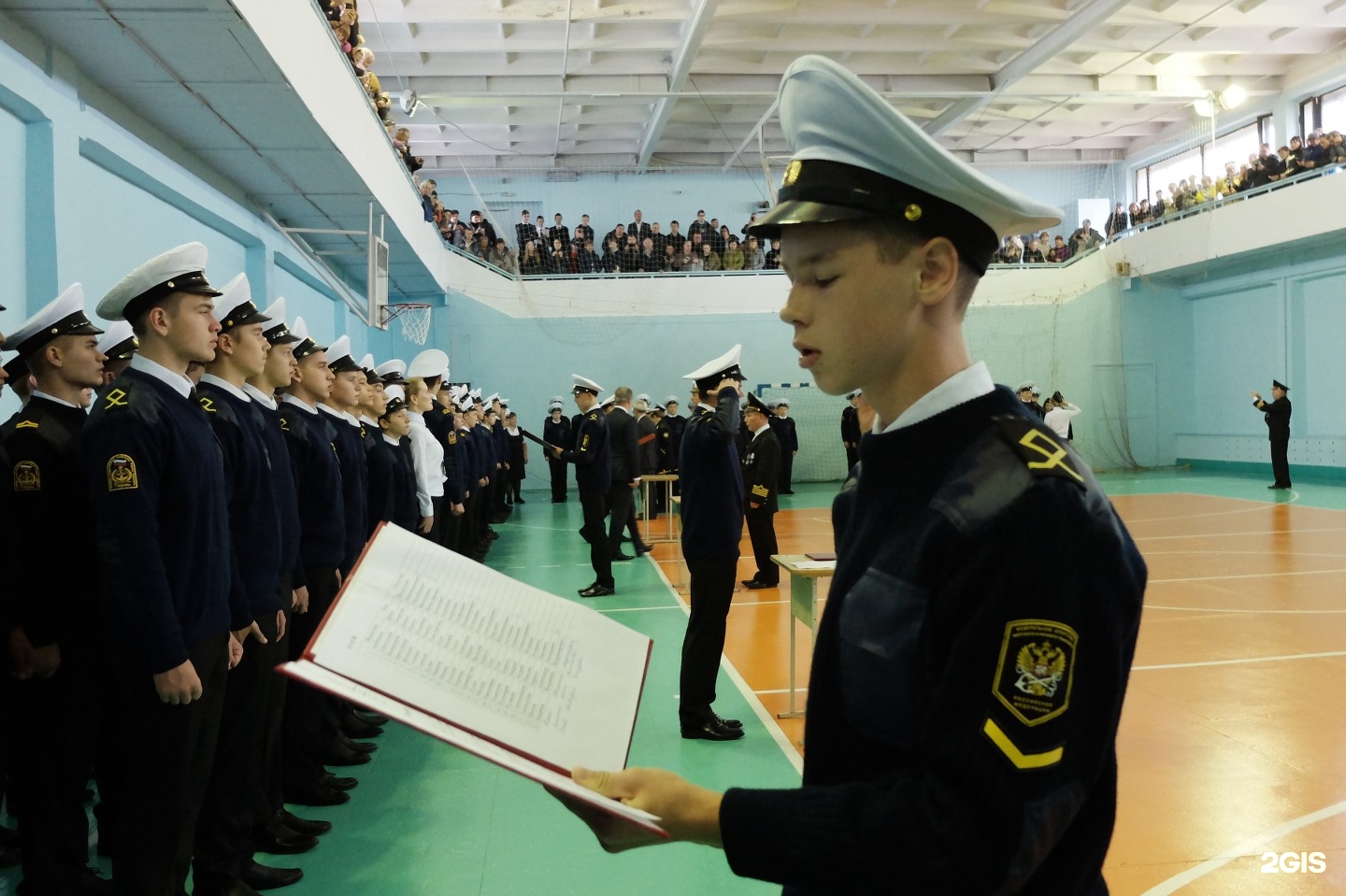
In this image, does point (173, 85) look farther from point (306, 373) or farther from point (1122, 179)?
point (1122, 179)

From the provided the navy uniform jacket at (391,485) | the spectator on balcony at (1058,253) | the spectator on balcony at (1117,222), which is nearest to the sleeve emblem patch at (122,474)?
the navy uniform jacket at (391,485)

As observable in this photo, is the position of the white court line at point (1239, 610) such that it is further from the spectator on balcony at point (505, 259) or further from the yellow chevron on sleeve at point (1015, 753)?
the spectator on balcony at point (505, 259)

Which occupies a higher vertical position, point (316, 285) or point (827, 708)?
point (316, 285)

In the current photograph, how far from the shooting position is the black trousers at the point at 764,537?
9445 millimetres

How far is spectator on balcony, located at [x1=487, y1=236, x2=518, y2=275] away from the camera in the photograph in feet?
70.4

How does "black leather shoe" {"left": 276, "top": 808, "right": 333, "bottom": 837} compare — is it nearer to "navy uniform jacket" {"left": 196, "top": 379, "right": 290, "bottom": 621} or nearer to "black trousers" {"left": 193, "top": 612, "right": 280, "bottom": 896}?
"black trousers" {"left": 193, "top": 612, "right": 280, "bottom": 896}

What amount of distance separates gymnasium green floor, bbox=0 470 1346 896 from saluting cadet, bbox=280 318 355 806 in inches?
9.0

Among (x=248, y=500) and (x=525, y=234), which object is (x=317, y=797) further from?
(x=525, y=234)

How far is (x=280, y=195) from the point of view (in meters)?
10.7

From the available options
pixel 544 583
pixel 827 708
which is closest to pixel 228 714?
pixel 827 708

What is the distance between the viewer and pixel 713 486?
18.0 feet

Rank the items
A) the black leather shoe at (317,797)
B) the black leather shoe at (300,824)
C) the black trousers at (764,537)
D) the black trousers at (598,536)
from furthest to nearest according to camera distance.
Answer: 1. the black trousers at (764,537)
2. the black trousers at (598,536)
3. the black leather shoe at (317,797)
4. the black leather shoe at (300,824)

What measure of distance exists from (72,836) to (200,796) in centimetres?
81

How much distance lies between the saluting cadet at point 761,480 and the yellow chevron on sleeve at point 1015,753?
8.35 meters
